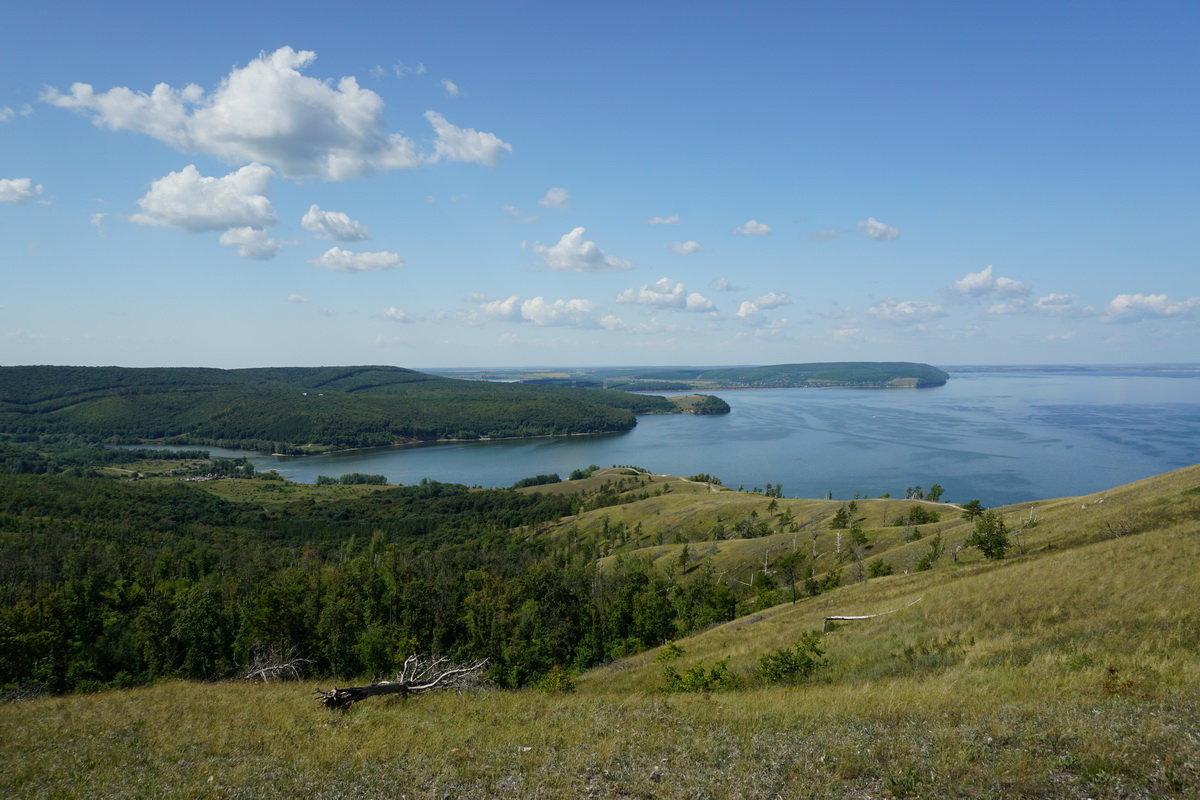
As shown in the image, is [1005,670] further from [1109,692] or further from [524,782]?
[524,782]

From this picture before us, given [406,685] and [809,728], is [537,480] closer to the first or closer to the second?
[406,685]

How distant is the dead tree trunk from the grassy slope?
1.63 feet

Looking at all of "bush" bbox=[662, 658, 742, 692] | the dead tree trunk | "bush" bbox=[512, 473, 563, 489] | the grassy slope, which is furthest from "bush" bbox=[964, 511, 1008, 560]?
"bush" bbox=[512, 473, 563, 489]

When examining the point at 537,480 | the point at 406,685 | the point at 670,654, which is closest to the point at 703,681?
the point at 670,654

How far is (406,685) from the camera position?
19.4m

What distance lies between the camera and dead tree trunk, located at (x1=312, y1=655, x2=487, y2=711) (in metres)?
17.2

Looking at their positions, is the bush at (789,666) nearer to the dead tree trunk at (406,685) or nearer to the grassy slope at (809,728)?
the grassy slope at (809,728)

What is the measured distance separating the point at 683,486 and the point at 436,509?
197ft

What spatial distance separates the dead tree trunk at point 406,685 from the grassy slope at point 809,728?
498 millimetres

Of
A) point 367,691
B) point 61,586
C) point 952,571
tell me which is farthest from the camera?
point 61,586

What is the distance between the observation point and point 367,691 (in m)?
18.1

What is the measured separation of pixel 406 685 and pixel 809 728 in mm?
12974

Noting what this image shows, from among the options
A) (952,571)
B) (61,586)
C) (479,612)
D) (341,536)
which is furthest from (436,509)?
(952,571)

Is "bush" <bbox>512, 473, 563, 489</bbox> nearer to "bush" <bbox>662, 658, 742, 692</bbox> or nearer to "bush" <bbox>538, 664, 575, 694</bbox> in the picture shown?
"bush" <bbox>538, 664, 575, 694</bbox>
